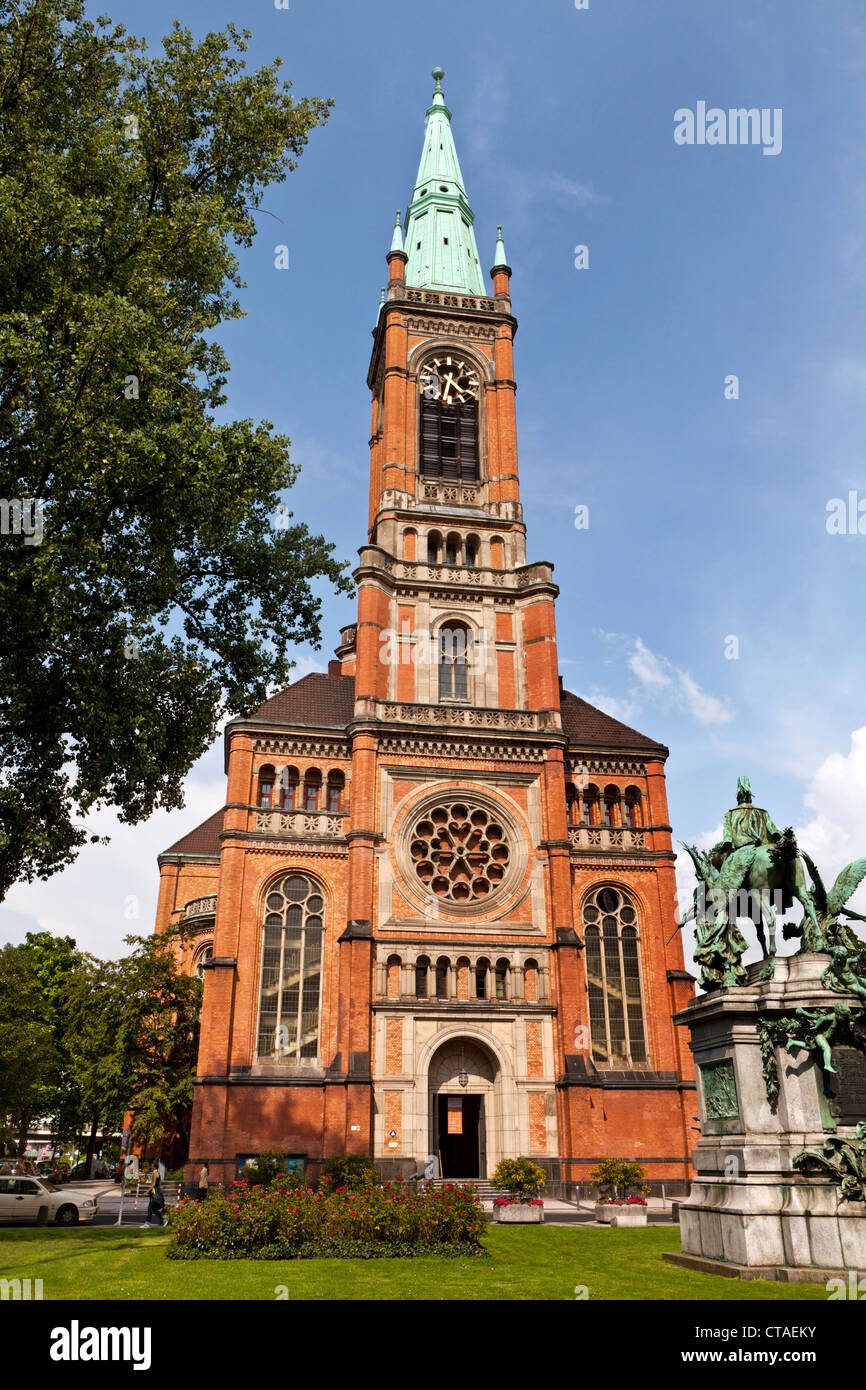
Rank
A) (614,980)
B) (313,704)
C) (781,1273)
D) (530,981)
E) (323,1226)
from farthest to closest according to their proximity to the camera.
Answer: (313,704), (614,980), (530,981), (323,1226), (781,1273)

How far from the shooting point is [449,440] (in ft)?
151

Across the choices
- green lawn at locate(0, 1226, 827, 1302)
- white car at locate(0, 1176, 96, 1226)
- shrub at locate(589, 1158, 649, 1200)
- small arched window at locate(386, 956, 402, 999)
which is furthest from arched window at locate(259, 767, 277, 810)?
green lawn at locate(0, 1226, 827, 1302)

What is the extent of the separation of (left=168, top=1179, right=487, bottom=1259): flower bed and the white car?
1026cm

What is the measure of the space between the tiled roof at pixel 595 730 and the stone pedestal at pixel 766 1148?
2445cm

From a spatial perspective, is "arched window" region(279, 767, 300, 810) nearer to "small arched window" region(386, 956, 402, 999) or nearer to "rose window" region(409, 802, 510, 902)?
"rose window" region(409, 802, 510, 902)

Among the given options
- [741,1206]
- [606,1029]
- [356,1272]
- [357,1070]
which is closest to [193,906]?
[357,1070]

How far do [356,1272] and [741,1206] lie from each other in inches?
221

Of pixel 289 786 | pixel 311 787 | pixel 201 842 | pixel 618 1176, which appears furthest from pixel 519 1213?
pixel 201 842

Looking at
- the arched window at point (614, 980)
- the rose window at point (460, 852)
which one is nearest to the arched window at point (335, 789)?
the rose window at point (460, 852)

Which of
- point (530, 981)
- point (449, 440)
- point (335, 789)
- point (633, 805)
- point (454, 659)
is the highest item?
point (449, 440)

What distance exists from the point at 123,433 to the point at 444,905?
78.5 ft

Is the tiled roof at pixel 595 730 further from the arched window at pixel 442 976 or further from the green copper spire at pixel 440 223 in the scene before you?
the green copper spire at pixel 440 223

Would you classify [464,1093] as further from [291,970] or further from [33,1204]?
[33,1204]

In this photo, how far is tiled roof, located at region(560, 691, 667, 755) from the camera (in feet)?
127
